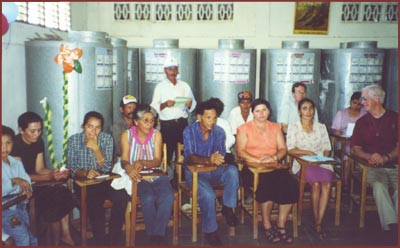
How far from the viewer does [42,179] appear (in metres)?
3.64

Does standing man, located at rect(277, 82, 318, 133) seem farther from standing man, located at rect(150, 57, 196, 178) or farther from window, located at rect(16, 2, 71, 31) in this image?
window, located at rect(16, 2, 71, 31)

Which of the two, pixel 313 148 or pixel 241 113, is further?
pixel 241 113

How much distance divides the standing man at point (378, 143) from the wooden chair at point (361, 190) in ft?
0.20

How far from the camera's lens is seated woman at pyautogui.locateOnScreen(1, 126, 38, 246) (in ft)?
10.2

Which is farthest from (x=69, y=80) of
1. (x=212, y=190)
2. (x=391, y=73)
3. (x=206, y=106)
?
(x=391, y=73)

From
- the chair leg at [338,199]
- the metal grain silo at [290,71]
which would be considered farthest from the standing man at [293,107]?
the chair leg at [338,199]

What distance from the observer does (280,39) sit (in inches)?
277

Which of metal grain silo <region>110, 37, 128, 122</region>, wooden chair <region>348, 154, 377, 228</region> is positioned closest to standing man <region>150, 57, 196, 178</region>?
metal grain silo <region>110, 37, 128, 122</region>

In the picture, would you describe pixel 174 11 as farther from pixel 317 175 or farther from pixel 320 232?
pixel 320 232

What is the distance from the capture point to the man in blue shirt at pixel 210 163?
3.90 m

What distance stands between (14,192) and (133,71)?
3.15m

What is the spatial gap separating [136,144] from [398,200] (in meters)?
2.60

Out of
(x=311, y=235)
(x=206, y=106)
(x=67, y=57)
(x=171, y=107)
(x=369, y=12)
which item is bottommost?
(x=311, y=235)

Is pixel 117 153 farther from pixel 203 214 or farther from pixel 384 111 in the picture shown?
pixel 384 111
